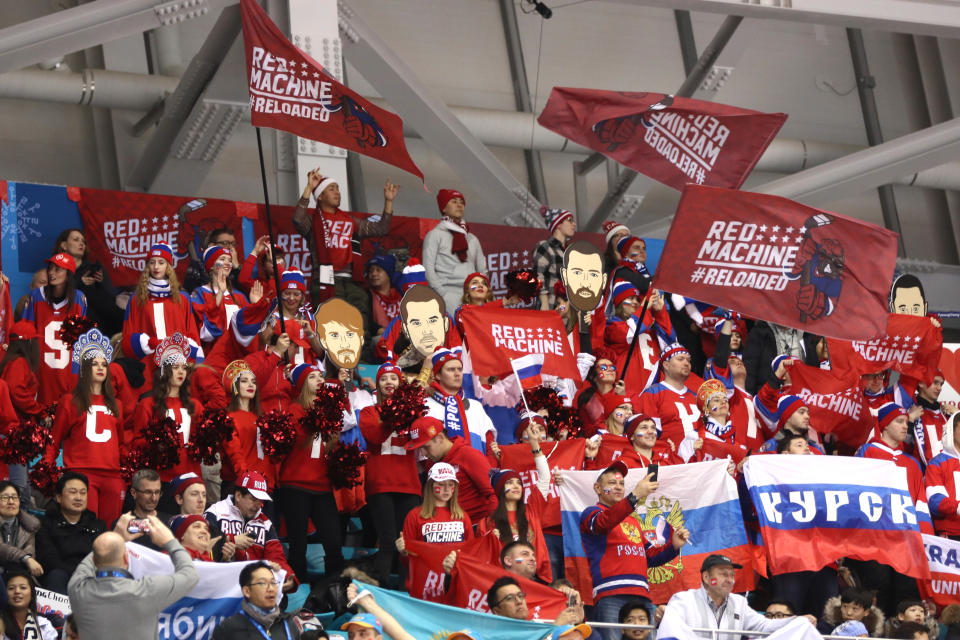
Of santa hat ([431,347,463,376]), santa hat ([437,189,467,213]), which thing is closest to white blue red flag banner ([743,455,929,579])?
santa hat ([431,347,463,376])

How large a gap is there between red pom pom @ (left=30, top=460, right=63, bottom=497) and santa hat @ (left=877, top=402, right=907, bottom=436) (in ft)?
21.5

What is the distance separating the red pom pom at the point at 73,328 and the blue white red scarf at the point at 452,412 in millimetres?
2690

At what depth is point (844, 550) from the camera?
Result: 1161 cm

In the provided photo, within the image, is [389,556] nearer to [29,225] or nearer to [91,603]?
[91,603]

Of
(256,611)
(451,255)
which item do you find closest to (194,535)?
(256,611)

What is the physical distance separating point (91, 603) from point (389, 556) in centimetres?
316

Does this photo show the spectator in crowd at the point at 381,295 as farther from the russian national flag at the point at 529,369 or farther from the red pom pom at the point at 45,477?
the red pom pom at the point at 45,477

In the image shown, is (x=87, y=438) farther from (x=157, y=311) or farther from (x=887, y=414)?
(x=887, y=414)

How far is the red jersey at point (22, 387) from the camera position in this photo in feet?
36.4

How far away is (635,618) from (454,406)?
2138mm

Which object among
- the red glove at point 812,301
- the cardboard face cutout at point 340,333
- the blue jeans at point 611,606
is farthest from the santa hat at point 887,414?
the cardboard face cutout at point 340,333

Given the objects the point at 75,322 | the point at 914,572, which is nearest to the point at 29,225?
the point at 75,322

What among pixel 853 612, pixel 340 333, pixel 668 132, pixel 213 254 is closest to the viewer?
pixel 853 612

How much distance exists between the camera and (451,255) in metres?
14.5
